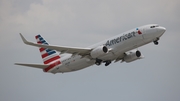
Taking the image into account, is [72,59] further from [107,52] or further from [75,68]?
[107,52]

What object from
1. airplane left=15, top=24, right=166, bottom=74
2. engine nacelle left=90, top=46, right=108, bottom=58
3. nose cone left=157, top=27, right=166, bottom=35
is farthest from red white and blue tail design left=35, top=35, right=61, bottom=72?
nose cone left=157, top=27, right=166, bottom=35

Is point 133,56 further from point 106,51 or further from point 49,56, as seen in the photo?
point 49,56

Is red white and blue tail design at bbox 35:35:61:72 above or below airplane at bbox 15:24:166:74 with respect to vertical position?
above

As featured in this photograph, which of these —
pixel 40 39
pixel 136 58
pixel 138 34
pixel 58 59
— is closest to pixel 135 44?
pixel 138 34

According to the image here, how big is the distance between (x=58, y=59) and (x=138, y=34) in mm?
16645

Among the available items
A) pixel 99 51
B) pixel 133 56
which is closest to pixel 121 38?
pixel 99 51

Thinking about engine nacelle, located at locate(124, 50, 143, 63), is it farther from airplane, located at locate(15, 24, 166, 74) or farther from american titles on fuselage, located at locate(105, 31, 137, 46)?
american titles on fuselage, located at locate(105, 31, 137, 46)

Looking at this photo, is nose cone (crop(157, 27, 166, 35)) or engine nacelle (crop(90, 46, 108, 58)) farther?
engine nacelle (crop(90, 46, 108, 58))

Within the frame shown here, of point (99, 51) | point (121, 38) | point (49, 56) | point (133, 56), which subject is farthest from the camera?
point (49, 56)

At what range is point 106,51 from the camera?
249ft

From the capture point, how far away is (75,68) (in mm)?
80938

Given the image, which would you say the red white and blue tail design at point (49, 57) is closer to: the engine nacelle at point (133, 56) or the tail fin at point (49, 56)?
the tail fin at point (49, 56)

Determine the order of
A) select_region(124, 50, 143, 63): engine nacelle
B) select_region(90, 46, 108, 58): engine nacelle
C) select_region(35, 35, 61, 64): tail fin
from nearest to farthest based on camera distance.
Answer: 1. select_region(90, 46, 108, 58): engine nacelle
2. select_region(124, 50, 143, 63): engine nacelle
3. select_region(35, 35, 61, 64): tail fin

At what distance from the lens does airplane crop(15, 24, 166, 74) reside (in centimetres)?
7438
